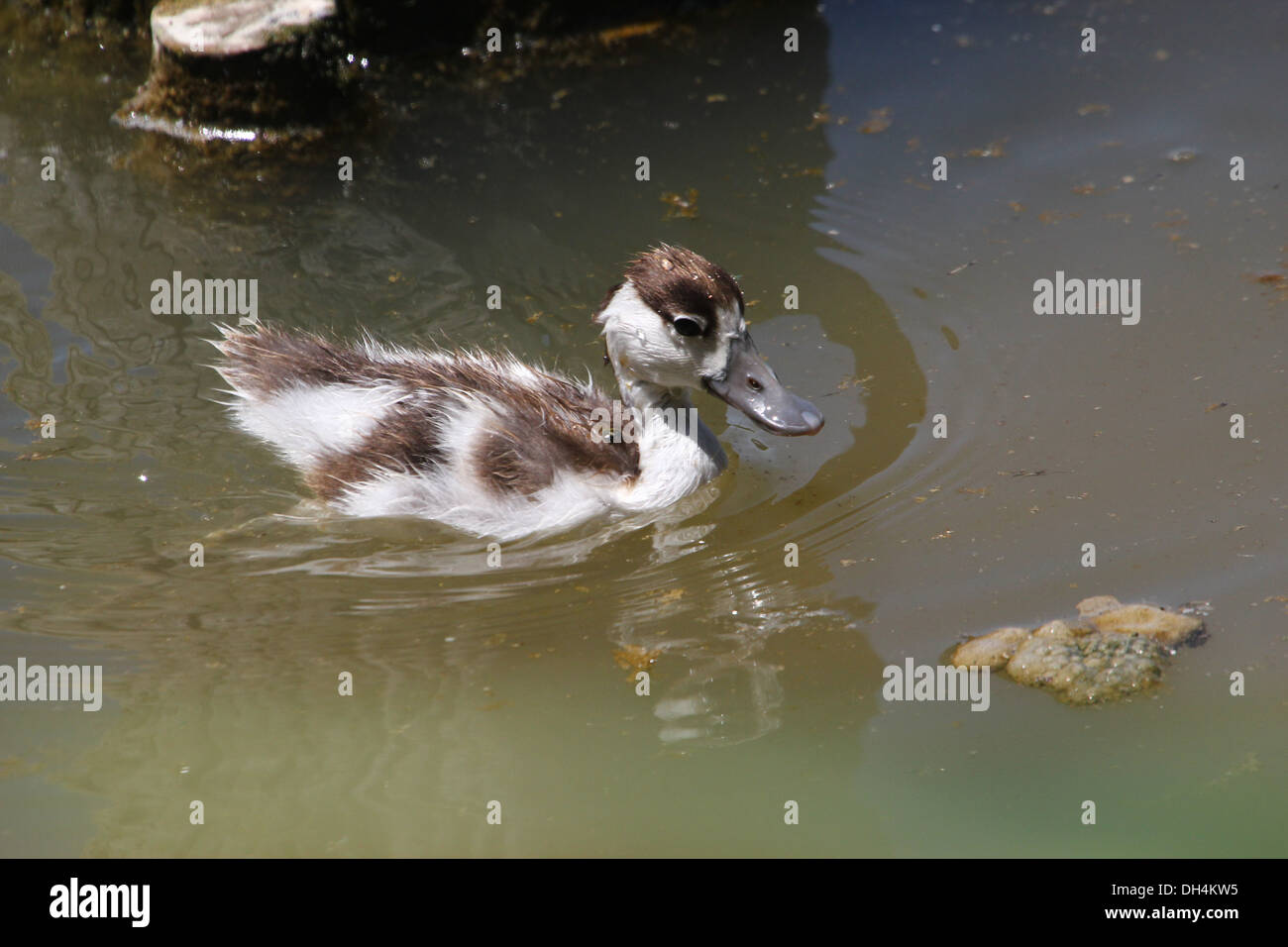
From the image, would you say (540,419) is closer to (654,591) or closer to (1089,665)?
(654,591)

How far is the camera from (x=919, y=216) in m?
6.92

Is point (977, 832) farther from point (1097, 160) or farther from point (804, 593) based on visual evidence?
point (1097, 160)

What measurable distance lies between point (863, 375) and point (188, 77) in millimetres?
4421

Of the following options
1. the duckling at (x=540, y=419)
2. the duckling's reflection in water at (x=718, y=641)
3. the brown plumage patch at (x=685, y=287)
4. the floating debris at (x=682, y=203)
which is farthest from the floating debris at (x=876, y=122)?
the duckling's reflection in water at (x=718, y=641)

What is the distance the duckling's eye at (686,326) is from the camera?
4.92m

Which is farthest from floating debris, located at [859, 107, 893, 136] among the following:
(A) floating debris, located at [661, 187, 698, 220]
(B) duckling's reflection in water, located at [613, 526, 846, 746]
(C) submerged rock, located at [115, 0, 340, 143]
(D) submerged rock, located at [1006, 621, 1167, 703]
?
(D) submerged rock, located at [1006, 621, 1167, 703]

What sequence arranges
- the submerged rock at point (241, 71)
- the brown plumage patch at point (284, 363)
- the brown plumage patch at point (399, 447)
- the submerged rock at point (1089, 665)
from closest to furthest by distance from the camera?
1. the submerged rock at point (1089, 665)
2. the brown plumage patch at point (399, 447)
3. the brown plumage patch at point (284, 363)
4. the submerged rock at point (241, 71)

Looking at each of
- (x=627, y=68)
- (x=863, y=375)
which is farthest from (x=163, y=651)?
(x=627, y=68)

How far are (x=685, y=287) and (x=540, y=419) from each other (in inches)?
30.6

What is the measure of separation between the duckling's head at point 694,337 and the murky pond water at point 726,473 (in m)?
0.42

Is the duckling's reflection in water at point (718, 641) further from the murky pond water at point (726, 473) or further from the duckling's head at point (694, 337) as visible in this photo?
the duckling's head at point (694, 337)

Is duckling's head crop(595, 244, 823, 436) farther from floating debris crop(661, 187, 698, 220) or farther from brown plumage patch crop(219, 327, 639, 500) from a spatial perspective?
floating debris crop(661, 187, 698, 220)

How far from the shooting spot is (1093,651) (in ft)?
13.5

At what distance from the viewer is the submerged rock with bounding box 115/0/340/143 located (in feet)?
25.3
